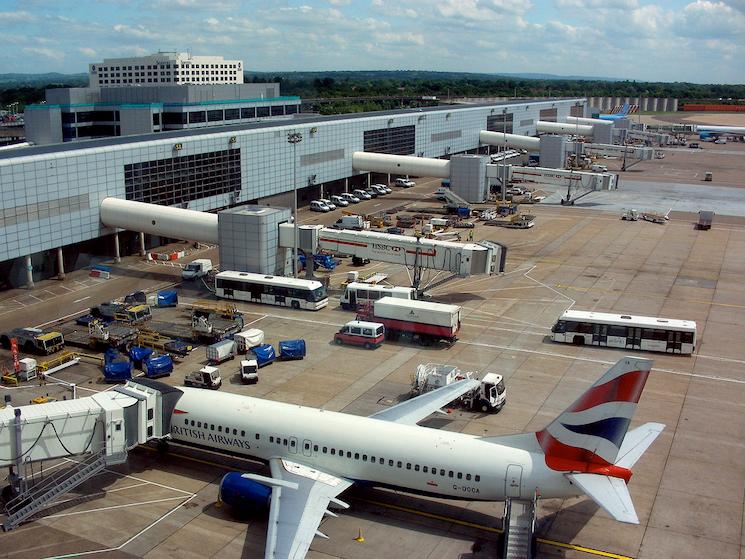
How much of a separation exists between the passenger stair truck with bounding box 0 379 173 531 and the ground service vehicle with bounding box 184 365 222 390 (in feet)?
35.3

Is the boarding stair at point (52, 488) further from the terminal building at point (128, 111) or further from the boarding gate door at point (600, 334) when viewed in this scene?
the terminal building at point (128, 111)

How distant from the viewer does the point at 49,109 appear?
153750mm

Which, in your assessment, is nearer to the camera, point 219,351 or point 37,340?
point 219,351

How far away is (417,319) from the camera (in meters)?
63.6

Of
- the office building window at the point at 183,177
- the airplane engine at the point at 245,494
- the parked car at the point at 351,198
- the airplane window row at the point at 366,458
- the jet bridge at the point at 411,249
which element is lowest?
the airplane engine at the point at 245,494

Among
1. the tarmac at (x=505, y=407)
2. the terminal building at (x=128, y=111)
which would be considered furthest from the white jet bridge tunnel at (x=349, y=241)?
the terminal building at (x=128, y=111)

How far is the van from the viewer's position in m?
62.7

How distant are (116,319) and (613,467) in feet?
152

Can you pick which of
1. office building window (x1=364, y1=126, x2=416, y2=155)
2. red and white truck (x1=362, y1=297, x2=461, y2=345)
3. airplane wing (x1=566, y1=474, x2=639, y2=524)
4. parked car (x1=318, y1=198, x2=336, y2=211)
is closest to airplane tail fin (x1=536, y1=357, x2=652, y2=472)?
airplane wing (x1=566, y1=474, x2=639, y2=524)

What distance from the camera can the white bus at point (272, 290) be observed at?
237 ft

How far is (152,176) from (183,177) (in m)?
5.61

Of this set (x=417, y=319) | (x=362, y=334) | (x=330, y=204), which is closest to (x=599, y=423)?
(x=417, y=319)

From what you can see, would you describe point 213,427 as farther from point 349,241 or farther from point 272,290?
point 349,241

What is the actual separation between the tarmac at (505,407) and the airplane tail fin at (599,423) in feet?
14.3
